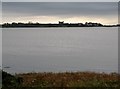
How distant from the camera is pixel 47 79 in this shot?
1816cm

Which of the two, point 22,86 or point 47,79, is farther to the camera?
point 47,79

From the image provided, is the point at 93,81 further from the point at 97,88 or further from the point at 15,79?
the point at 15,79

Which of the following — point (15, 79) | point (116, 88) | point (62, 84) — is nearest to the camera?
point (116, 88)

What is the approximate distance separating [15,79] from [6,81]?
806 mm

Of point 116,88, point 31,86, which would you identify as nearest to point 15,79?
point 31,86

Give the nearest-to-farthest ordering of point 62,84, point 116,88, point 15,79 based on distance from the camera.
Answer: point 116,88 → point 62,84 → point 15,79

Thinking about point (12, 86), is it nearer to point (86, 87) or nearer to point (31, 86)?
point (31, 86)

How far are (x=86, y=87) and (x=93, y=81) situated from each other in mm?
1757

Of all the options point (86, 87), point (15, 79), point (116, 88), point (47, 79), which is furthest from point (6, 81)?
point (116, 88)

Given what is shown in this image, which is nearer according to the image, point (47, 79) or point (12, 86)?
point (12, 86)

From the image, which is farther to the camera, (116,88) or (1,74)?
(1,74)

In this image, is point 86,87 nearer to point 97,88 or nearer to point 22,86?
point 97,88

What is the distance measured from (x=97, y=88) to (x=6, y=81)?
4428 millimetres

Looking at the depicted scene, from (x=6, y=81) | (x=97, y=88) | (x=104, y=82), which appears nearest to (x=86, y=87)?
(x=97, y=88)
